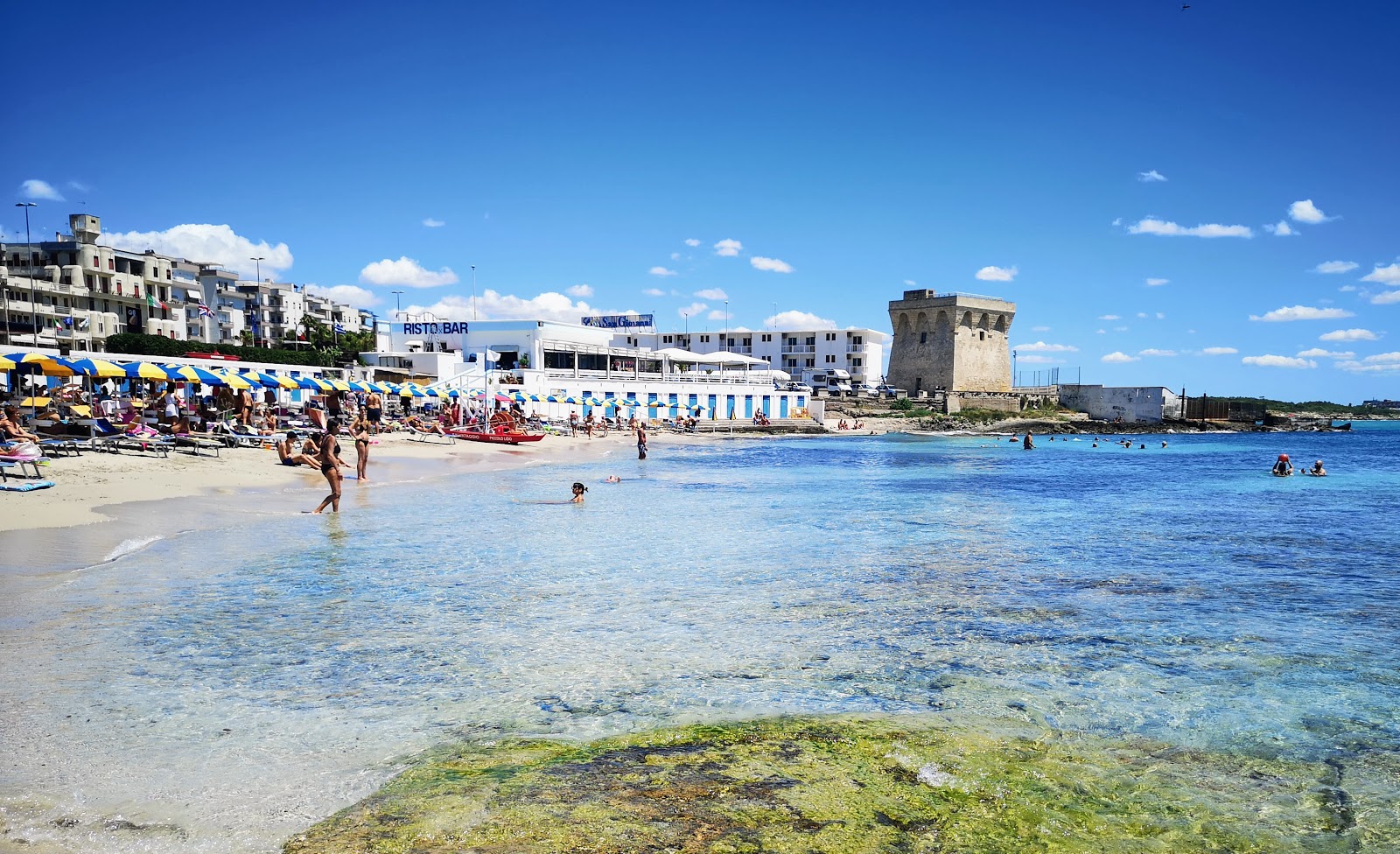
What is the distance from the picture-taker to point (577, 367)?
5616cm

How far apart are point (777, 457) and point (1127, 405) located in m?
60.0

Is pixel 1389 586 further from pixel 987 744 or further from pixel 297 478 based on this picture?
pixel 297 478

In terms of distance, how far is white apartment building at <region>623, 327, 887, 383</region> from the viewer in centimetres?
9225

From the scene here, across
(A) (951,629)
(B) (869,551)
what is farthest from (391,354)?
(A) (951,629)

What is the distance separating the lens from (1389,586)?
434 inches

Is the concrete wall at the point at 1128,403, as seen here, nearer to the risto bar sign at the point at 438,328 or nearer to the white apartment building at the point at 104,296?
the risto bar sign at the point at 438,328

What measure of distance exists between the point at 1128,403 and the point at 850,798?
8854cm

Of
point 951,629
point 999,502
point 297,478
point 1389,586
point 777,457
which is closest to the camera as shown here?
point 951,629

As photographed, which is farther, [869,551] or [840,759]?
[869,551]

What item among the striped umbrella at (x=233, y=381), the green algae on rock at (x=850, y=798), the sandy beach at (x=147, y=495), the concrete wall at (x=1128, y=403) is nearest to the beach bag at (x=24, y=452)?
the sandy beach at (x=147, y=495)

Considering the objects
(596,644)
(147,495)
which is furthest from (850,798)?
(147,495)

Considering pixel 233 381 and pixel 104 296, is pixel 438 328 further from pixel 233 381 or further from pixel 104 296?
pixel 233 381

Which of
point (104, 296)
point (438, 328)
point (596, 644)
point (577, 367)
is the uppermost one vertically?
point (104, 296)

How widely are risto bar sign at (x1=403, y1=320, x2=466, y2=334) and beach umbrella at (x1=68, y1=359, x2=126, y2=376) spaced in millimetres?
39661
